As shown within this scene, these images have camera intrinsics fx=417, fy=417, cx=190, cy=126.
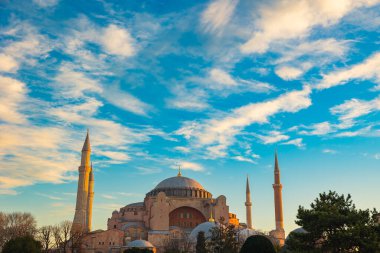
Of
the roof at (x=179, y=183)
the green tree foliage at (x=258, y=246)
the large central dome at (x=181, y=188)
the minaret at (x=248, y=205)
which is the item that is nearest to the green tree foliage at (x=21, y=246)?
the green tree foliage at (x=258, y=246)

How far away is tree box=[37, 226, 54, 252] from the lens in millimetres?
45719

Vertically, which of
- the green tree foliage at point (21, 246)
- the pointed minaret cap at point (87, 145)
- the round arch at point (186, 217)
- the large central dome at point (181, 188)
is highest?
the pointed minaret cap at point (87, 145)

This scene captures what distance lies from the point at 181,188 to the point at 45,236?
1936cm

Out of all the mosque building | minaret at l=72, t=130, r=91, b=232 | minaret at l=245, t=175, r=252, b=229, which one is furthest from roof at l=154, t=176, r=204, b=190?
minaret at l=72, t=130, r=91, b=232

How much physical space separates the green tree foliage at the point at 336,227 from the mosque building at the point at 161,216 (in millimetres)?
22220

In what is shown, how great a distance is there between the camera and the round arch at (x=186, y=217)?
176 ft

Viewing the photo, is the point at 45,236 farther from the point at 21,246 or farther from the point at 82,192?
the point at 21,246

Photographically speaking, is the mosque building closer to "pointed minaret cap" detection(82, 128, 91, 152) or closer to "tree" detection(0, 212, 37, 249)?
"pointed minaret cap" detection(82, 128, 91, 152)

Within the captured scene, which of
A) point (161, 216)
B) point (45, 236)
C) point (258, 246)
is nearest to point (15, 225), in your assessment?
point (45, 236)

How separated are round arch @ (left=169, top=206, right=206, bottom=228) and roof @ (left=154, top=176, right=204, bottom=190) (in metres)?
4.58

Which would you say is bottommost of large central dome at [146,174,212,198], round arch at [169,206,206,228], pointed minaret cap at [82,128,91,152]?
round arch at [169,206,206,228]

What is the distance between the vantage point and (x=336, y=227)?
21.0 metres

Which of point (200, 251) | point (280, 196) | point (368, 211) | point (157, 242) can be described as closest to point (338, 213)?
point (368, 211)

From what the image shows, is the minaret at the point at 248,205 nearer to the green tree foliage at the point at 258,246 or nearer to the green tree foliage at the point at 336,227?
the green tree foliage at the point at 336,227
